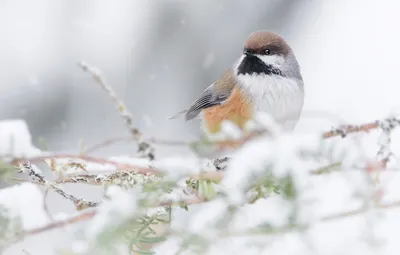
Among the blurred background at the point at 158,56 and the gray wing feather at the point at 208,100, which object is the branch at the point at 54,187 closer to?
the gray wing feather at the point at 208,100

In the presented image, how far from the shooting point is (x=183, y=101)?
5.80 metres

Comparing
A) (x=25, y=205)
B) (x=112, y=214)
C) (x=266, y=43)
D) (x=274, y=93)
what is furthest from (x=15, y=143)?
(x=266, y=43)

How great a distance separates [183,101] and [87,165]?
481cm

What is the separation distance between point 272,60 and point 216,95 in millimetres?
238

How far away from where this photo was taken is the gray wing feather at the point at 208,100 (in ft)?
8.27

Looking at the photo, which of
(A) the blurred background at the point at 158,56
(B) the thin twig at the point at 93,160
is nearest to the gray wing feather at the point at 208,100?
(B) the thin twig at the point at 93,160

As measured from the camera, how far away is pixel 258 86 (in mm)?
2410

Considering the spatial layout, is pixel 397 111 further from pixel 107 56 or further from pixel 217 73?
pixel 107 56

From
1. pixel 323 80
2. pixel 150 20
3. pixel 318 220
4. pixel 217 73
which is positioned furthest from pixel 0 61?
pixel 318 220

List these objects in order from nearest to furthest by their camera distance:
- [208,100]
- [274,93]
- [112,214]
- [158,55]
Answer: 1. [112,214]
2. [274,93]
3. [208,100]
4. [158,55]

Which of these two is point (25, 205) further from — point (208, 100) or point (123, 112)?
Answer: point (208, 100)

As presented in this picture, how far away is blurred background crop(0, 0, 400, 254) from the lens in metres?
5.30

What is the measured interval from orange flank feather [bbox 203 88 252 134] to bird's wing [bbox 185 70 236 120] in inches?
1.3

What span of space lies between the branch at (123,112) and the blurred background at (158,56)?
3.45 meters
